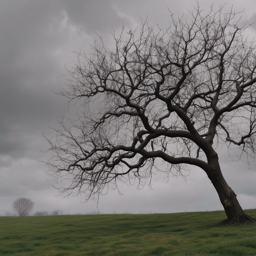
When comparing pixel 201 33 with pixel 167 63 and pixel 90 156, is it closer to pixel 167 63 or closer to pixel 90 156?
pixel 167 63

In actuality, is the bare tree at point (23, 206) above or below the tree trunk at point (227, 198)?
above

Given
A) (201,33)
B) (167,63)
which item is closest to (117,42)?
(167,63)

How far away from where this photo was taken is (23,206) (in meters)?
62.4

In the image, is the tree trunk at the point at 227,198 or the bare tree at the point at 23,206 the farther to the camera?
the bare tree at the point at 23,206

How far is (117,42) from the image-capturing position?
43.2 feet

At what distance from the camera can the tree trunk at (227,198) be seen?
13.5 metres

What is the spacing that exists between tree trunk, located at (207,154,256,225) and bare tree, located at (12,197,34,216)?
57.2 m

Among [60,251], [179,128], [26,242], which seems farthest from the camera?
[179,128]

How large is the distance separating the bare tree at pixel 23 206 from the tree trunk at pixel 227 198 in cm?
5722

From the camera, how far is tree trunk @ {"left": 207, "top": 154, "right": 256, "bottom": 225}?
13504mm

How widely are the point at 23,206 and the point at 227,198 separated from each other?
58757mm

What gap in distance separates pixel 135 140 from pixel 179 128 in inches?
118

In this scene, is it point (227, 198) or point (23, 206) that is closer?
point (227, 198)

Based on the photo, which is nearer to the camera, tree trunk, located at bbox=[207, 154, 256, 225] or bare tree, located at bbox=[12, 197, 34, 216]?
tree trunk, located at bbox=[207, 154, 256, 225]
